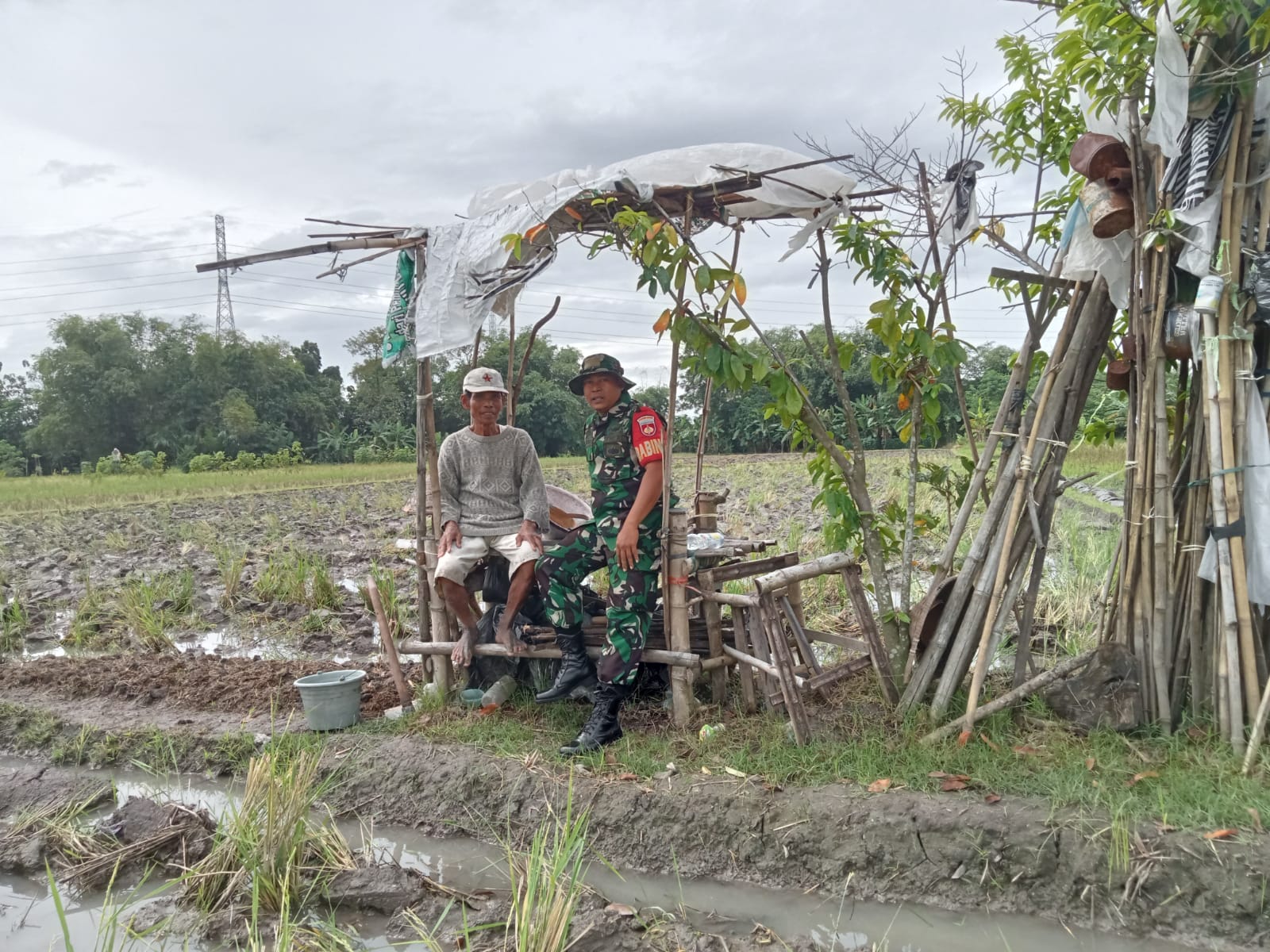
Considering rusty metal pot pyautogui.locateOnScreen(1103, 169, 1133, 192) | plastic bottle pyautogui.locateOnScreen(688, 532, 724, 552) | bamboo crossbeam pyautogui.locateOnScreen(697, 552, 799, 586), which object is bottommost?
bamboo crossbeam pyautogui.locateOnScreen(697, 552, 799, 586)

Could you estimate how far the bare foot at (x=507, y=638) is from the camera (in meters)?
4.68

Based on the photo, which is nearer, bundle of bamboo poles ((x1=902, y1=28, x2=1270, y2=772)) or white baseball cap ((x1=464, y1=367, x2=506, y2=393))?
bundle of bamboo poles ((x1=902, y1=28, x2=1270, y2=772))

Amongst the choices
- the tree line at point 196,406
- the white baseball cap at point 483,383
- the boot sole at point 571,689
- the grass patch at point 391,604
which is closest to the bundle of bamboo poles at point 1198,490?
the boot sole at point 571,689

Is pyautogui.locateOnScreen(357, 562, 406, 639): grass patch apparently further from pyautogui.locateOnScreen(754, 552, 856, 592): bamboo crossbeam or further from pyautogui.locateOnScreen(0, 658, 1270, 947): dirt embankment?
pyautogui.locateOnScreen(754, 552, 856, 592): bamboo crossbeam

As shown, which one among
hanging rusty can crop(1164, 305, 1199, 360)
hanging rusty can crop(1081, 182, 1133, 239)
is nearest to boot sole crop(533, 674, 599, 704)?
hanging rusty can crop(1164, 305, 1199, 360)

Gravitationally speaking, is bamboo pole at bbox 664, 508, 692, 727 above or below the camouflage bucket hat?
below

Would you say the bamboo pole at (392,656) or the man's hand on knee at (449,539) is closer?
the man's hand on knee at (449,539)

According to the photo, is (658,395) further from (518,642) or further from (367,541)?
(518,642)

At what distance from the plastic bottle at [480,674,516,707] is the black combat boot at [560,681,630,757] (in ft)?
2.24

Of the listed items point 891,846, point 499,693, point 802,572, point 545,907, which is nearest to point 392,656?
point 499,693

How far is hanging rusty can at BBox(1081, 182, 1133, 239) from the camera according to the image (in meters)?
3.70

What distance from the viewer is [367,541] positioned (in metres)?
12.0

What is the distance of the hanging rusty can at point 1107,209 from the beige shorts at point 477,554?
2952 mm

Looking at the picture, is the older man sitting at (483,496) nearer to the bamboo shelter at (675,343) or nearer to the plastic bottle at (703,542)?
the bamboo shelter at (675,343)
